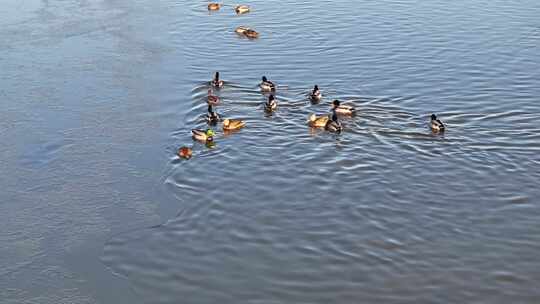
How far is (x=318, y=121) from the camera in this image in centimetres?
2138

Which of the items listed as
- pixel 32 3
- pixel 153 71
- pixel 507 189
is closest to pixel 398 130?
pixel 507 189

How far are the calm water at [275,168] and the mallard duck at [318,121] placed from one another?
33 centimetres

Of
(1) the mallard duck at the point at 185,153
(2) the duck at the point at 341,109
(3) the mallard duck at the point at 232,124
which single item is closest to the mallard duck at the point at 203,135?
(3) the mallard duck at the point at 232,124

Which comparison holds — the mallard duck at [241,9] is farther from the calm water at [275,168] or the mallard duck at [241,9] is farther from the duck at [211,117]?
the duck at [211,117]

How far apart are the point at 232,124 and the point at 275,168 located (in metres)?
2.97

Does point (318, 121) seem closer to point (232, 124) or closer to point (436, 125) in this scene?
point (232, 124)

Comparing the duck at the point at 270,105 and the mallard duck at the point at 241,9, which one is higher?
the mallard duck at the point at 241,9

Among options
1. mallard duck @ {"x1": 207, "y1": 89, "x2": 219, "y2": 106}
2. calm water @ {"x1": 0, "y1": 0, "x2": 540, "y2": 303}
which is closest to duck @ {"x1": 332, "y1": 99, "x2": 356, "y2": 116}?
calm water @ {"x1": 0, "y1": 0, "x2": 540, "y2": 303}

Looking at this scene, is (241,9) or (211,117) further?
(241,9)

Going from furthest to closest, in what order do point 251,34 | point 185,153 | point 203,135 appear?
point 251,34 → point 203,135 → point 185,153

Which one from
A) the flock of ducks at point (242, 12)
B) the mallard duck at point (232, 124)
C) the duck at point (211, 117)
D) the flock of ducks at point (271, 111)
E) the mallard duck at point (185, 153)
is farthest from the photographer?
the flock of ducks at point (242, 12)

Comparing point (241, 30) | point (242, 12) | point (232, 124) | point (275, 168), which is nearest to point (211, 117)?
point (232, 124)

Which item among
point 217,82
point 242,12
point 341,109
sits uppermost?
point 242,12

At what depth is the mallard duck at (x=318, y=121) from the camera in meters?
21.3
